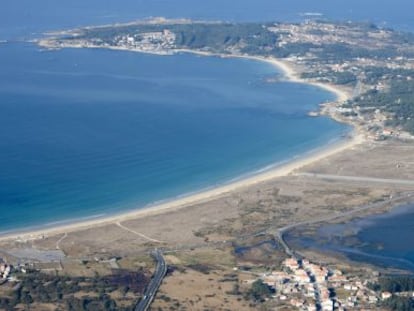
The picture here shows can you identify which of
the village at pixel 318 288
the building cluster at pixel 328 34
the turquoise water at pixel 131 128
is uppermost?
the building cluster at pixel 328 34

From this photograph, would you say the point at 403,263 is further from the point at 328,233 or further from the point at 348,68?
the point at 348,68

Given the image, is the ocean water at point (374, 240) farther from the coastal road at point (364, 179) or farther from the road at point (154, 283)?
the road at point (154, 283)

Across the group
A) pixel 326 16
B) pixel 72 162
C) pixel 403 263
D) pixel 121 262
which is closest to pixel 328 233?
pixel 403 263

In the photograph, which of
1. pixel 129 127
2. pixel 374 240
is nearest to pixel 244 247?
pixel 374 240

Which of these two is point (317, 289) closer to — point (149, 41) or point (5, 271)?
point (5, 271)

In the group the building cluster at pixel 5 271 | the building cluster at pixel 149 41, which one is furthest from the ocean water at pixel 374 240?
the building cluster at pixel 149 41

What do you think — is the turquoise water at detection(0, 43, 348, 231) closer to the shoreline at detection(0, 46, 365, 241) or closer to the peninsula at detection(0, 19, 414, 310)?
the shoreline at detection(0, 46, 365, 241)
